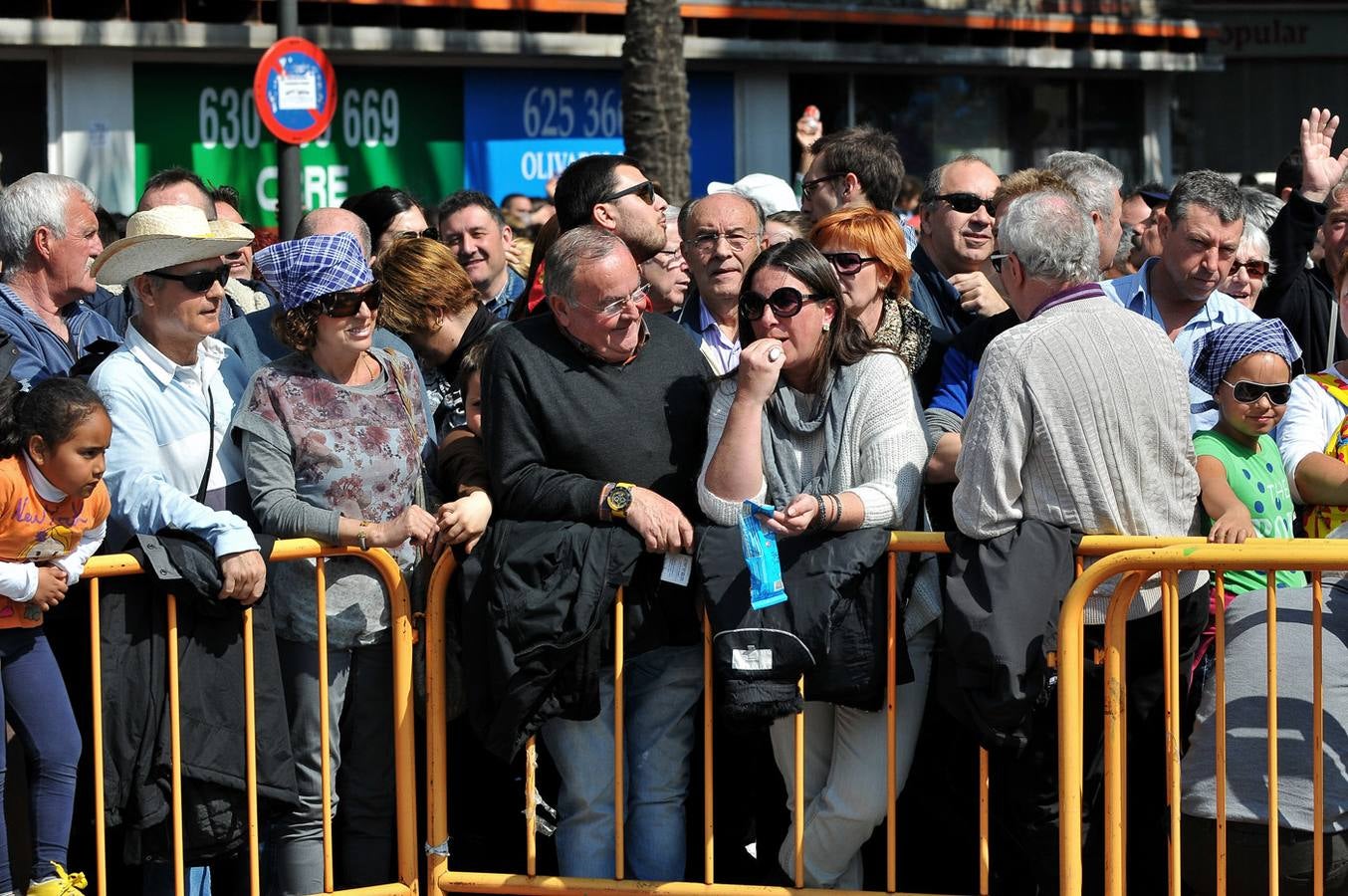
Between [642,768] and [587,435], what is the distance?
948 millimetres

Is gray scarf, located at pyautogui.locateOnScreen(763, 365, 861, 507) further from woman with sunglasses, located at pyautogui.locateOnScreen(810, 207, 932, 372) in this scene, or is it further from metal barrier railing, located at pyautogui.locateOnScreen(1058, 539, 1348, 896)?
metal barrier railing, located at pyautogui.locateOnScreen(1058, 539, 1348, 896)

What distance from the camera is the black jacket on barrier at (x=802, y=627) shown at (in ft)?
15.2

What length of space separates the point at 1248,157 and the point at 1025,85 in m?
5.15

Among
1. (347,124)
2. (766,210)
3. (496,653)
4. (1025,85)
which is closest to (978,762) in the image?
(496,653)

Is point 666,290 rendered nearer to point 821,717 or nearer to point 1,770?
point 821,717

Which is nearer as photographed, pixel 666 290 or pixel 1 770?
pixel 1 770

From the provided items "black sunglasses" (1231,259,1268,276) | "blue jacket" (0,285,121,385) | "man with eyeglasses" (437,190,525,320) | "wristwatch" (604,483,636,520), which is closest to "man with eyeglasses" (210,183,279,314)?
"man with eyeglasses" (437,190,525,320)

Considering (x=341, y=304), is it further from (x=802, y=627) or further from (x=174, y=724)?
(x=802, y=627)

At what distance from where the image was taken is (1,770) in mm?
4609

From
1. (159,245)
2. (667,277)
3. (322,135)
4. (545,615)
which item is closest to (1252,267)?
(667,277)

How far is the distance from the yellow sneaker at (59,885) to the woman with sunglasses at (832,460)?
74.6 inches

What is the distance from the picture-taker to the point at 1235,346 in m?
5.14

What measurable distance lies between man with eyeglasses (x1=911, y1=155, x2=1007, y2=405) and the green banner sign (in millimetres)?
9356

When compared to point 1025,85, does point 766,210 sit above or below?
below
